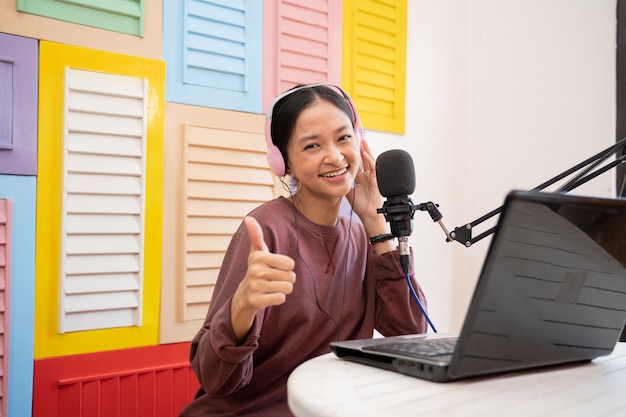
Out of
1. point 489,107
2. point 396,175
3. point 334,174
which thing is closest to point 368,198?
point 334,174

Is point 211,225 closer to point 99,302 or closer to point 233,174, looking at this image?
point 233,174

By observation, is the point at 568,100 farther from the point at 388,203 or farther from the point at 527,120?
the point at 388,203

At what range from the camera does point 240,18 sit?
5.74ft

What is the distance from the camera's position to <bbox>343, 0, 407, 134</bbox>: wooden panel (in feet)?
6.73

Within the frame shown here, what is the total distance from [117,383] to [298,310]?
2.06 ft

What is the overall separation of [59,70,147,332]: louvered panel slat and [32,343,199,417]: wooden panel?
91 millimetres

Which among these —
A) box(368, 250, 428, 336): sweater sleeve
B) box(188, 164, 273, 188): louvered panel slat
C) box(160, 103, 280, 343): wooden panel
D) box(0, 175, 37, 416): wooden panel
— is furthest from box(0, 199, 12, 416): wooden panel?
box(368, 250, 428, 336): sweater sleeve

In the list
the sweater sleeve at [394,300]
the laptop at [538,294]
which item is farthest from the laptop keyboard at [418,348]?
the sweater sleeve at [394,300]

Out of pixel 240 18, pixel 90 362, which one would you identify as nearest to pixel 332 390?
pixel 90 362

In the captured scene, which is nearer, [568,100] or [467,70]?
[568,100]

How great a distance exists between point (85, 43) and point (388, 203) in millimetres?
941

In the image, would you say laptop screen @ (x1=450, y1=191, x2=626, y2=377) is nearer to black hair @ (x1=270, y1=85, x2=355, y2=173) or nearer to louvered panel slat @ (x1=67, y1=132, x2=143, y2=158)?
black hair @ (x1=270, y1=85, x2=355, y2=173)

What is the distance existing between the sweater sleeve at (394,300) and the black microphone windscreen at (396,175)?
0.26 meters

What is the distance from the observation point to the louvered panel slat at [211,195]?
1644mm
